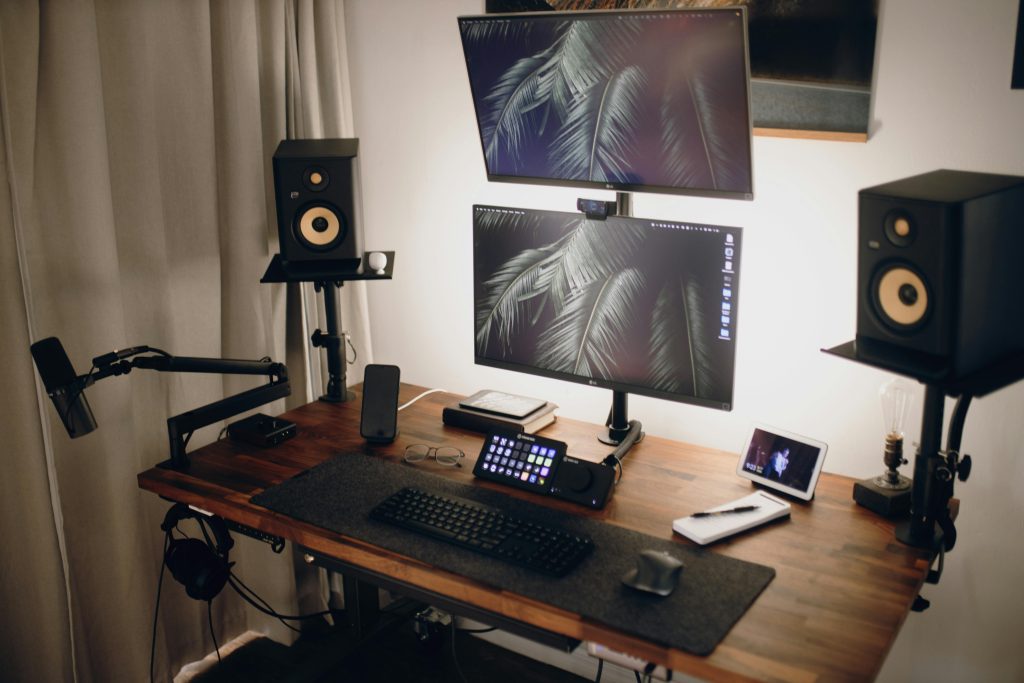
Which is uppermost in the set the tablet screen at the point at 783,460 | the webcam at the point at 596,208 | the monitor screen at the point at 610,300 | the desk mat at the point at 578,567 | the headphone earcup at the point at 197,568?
the webcam at the point at 596,208

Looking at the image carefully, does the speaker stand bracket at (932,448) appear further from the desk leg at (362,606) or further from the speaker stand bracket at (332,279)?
the desk leg at (362,606)

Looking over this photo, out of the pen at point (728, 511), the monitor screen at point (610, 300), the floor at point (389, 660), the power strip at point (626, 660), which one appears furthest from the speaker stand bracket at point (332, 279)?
the power strip at point (626, 660)

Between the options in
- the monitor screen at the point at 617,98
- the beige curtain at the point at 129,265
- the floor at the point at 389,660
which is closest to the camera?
the monitor screen at the point at 617,98

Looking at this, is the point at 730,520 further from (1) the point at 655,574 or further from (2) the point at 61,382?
(2) the point at 61,382

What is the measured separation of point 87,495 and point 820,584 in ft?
5.30

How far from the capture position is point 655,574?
142 centimetres

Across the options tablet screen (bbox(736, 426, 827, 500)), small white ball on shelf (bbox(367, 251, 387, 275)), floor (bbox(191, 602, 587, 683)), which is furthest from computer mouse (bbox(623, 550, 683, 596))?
floor (bbox(191, 602, 587, 683))

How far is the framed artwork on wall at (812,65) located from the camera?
181cm

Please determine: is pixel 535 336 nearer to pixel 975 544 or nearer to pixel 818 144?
pixel 818 144

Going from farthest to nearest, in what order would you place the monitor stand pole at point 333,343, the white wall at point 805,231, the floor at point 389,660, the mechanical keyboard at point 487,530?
1. the floor at point 389,660
2. the monitor stand pole at point 333,343
3. the white wall at point 805,231
4. the mechanical keyboard at point 487,530

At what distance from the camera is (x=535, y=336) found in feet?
6.55

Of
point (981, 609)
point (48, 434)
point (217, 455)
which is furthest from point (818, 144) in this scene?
point (48, 434)

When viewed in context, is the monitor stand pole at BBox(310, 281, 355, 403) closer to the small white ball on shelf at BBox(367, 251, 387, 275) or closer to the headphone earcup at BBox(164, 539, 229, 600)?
the small white ball on shelf at BBox(367, 251, 387, 275)

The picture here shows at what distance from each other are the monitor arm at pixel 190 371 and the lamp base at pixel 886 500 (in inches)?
49.8
